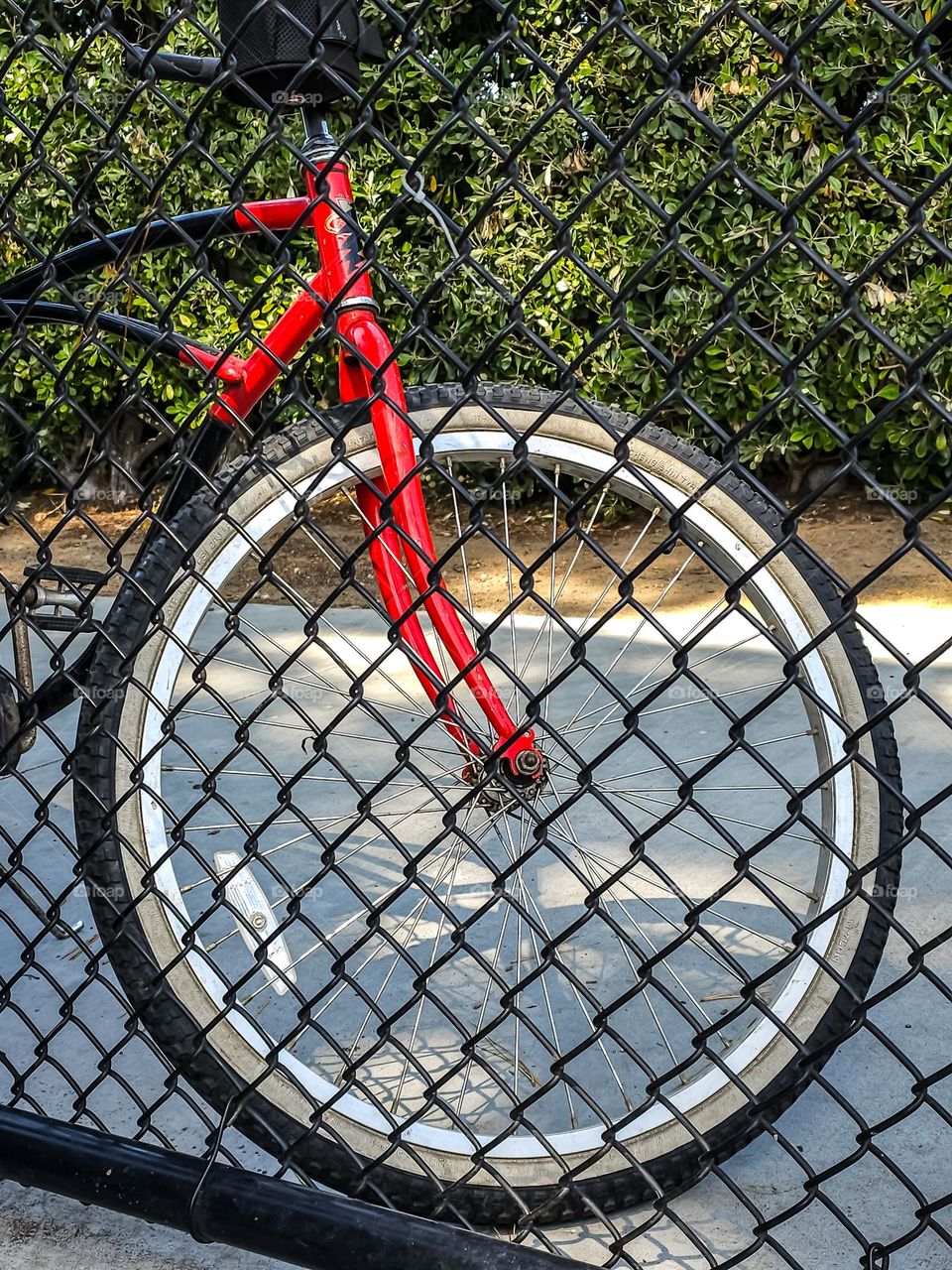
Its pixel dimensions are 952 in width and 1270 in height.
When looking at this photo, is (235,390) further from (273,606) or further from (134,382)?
(273,606)

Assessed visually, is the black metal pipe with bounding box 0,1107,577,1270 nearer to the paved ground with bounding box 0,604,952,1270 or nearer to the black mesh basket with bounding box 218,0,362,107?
the paved ground with bounding box 0,604,952,1270

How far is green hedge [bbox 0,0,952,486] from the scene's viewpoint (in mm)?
4234

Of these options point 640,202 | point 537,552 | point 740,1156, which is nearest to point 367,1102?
point 740,1156

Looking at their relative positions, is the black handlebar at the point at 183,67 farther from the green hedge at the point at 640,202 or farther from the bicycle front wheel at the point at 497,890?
the green hedge at the point at 640,202

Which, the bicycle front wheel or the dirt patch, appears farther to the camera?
the dirt patch

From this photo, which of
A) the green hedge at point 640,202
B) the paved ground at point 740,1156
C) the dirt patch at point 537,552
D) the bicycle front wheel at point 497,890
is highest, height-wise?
the green hedge at point 640,202

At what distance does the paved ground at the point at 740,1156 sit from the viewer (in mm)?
1731

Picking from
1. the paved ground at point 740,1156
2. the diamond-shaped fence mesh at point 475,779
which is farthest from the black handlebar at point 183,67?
the paved ground at point 740,1156

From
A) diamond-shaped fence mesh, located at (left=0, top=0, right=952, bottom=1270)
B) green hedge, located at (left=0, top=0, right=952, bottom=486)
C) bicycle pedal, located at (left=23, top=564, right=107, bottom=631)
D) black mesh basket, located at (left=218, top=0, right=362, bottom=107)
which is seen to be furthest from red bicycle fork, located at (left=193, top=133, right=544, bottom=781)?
green hedge, located at (left=0, top=0, right=952, bottom=486)

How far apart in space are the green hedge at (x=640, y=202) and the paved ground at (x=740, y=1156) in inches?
89.8

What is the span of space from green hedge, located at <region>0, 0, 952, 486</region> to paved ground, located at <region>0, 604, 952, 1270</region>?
2.28m

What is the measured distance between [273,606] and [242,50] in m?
2.97

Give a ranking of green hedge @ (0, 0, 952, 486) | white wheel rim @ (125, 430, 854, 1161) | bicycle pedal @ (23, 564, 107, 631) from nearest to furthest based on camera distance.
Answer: white wheel rim @ (125, 430, 854, 1161) < bicycle pedal @ (23, 564, 107, 631) < green hedge @ (0, 0, 952, 486)

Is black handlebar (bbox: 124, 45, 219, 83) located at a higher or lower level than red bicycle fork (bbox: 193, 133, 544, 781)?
higher
